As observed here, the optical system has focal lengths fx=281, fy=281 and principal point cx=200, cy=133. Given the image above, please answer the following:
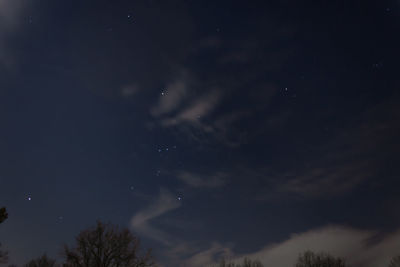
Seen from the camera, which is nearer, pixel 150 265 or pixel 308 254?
pixel 150 265

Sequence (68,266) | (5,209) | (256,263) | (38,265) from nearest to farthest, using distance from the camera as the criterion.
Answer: (5,209)
(68,266)
(38,265)
(256,263)

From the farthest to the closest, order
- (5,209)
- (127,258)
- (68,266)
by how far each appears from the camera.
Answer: (127,258)
(68,266)
(5,209)

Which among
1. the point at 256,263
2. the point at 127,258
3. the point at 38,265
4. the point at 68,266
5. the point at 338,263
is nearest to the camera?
the point at 68,266

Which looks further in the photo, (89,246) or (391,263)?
(391,263)

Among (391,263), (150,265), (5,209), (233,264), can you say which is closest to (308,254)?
(233,264)

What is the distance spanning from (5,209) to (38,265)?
43.8 meters

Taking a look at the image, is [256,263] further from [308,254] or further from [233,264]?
[308,254]

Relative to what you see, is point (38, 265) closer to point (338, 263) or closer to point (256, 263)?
point (256, 263)

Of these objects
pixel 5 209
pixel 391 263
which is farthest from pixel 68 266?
pixel 391 263

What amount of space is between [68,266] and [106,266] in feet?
11.2

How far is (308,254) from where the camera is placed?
53125 mm

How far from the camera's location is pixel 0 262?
89.1 ft

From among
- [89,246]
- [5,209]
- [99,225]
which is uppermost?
[99,225]

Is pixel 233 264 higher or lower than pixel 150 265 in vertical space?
higher
